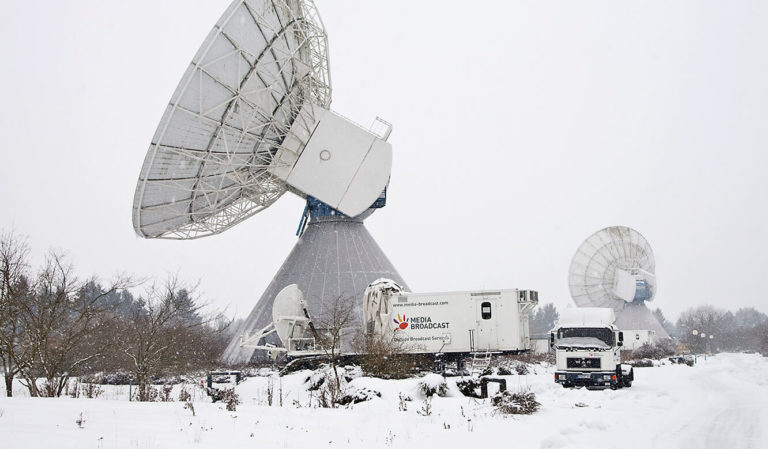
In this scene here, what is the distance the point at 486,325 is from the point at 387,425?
13576mm

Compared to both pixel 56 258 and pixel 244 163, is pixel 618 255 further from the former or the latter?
pixel 56 258

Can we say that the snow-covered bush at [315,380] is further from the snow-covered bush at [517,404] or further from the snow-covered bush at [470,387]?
the snow-covered bush at [517,404]

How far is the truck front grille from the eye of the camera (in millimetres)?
21312

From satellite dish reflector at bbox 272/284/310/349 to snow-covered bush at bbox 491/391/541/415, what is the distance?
13.7m

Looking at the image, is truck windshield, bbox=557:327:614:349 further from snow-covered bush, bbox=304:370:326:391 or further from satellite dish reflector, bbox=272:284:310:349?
satellite dish reflector, bbox=272:284:310:349

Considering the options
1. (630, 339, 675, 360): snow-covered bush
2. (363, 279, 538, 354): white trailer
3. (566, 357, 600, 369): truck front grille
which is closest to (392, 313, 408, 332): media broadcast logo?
(363, 279, 538, 354): white trailer

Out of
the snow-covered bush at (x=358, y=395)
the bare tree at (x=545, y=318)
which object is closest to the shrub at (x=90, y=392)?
the snow-covered bush at (x=358, y=395)

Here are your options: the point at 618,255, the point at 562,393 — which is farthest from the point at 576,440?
the point at 618,255

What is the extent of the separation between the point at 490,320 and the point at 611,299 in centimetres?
3540

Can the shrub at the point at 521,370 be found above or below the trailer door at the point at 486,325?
below

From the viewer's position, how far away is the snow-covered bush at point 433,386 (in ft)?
52.5

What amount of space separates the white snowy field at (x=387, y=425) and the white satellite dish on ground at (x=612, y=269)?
39246mm

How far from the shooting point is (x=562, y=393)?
753 inches

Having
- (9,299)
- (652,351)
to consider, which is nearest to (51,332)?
(9,299)
